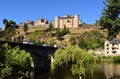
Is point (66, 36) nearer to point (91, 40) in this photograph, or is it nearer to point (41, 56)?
point (91, 40)

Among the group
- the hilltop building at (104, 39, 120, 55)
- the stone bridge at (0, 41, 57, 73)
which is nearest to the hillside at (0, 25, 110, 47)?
the hilltop building at (104, 39, 120, 55)

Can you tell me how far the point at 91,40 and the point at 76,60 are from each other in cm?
11877

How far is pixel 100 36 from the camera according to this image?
570 feet

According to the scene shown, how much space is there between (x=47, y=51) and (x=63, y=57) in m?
46.7

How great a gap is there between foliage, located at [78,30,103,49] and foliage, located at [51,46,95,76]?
318 feet

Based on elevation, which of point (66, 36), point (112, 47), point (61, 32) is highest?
point (61, 32)

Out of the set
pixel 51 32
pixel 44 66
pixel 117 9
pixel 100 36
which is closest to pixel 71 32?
pixel 51 32

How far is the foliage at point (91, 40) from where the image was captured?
495 feet

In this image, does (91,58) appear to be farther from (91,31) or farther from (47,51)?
(91,31)

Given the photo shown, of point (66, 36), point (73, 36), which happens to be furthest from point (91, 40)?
point (66, 36)

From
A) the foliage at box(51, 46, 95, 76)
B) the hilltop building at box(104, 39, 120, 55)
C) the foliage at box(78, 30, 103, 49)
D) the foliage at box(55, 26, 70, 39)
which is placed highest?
the foliage at box(55, 26, 70, 39)

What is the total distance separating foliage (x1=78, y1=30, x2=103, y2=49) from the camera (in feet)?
495

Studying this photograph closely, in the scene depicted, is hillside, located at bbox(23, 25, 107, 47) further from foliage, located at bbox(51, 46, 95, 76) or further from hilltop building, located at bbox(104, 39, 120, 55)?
foliage, located at bbox(51, 46, 95, 76)

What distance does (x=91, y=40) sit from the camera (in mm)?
164750
